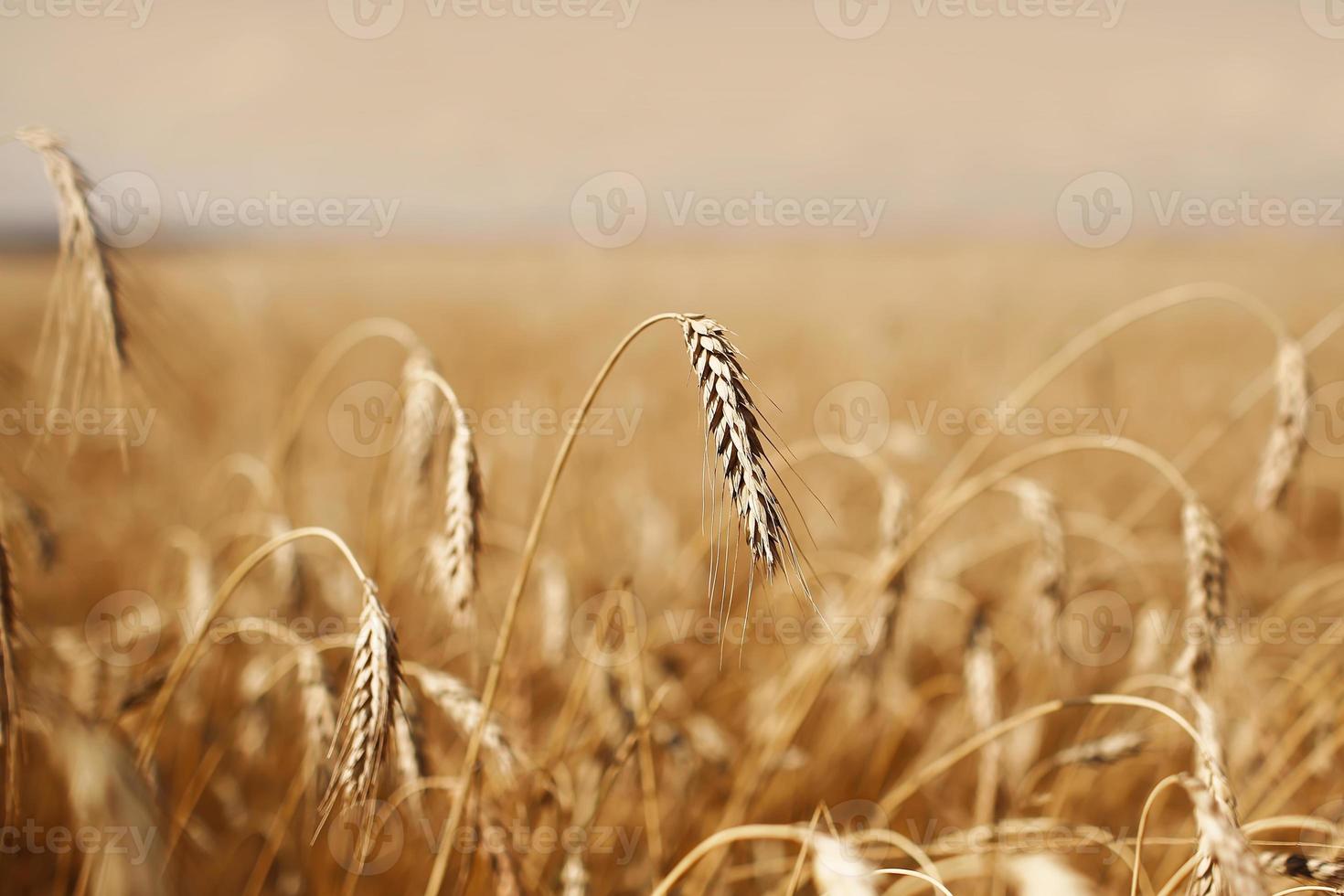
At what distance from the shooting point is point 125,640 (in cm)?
198

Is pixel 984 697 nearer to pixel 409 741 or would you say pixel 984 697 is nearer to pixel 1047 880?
pixel 1047 880

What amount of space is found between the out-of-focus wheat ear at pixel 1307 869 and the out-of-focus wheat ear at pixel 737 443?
74cm

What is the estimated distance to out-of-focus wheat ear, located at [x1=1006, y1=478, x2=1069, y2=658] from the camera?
1.44 metres

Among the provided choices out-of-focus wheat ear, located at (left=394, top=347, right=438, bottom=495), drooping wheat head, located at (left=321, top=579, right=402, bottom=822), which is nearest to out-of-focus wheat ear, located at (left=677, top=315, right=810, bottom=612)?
drooping wheat head, located at (left=321, top=579, right=402, bottom=822)

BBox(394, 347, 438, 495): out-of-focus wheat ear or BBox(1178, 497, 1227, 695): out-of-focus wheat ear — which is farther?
BBox(394, 347, 438, 495): out-of-focus wheat ear

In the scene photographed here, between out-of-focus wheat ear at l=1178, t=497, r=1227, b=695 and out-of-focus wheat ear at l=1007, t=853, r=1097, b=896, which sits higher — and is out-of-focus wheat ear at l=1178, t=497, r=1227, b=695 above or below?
above

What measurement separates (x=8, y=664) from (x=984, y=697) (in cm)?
159

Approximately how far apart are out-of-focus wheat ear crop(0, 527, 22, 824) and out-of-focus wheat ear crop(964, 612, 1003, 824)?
150 cm

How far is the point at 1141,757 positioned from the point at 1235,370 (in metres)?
5.88

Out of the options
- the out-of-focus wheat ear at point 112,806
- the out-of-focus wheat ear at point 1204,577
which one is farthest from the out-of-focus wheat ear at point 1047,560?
the out-of-focus wheat ear at point 112,806

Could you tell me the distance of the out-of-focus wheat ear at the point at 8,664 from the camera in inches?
31.5

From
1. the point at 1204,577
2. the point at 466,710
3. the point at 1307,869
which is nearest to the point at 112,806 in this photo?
the point at 466,710

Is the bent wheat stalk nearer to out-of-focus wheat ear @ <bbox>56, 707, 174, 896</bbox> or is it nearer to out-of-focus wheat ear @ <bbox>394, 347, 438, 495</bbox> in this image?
out-of-focus wheat ear @ <bbox>56, 707, 174, 896</bbox>

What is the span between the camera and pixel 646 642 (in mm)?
1780
